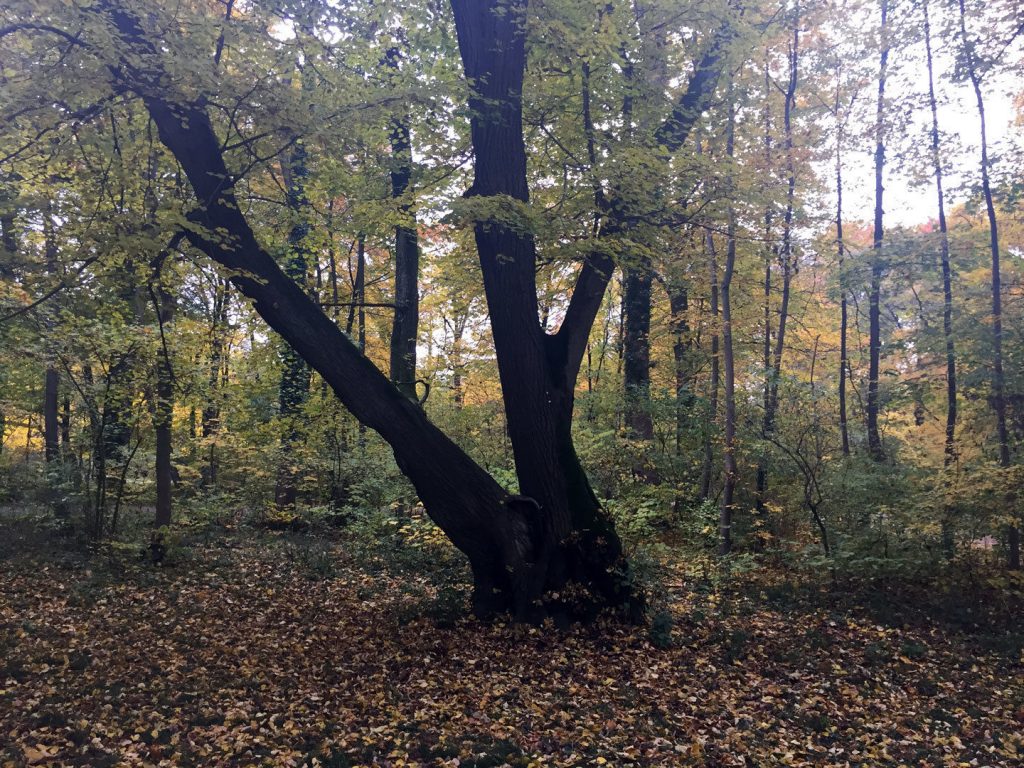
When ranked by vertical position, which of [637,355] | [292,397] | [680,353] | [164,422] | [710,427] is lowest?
[710,427]

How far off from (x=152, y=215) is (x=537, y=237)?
3.91 meters

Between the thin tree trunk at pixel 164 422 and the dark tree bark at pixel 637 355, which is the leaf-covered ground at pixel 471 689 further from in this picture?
the dark tree bark at pixel 637 355

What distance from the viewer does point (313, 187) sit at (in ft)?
28.0

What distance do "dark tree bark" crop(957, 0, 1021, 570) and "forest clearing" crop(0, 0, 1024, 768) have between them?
0.18ft

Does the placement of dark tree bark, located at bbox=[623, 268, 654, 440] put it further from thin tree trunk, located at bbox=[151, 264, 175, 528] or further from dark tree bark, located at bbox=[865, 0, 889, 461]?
thin tree trunk, located at bbox=[151, 264, 175, 528]

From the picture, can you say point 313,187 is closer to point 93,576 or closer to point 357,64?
point 357,64

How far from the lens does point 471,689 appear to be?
5.53 metres

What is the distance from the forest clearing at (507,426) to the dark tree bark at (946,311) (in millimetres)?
93

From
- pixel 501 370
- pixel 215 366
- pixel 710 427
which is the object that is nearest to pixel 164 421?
pixel 215 366

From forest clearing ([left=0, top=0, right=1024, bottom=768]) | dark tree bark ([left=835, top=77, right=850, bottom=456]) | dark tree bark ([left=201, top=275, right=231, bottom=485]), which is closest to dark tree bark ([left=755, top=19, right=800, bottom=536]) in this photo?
forest clearing ([left=0, top=0, right=1024, bottom=768])

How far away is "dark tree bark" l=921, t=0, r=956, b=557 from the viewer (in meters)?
8.25

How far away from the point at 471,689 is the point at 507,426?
12.0 ft

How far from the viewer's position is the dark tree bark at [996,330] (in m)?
8.23

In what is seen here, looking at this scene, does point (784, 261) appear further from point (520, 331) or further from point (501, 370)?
point (501, 370)
